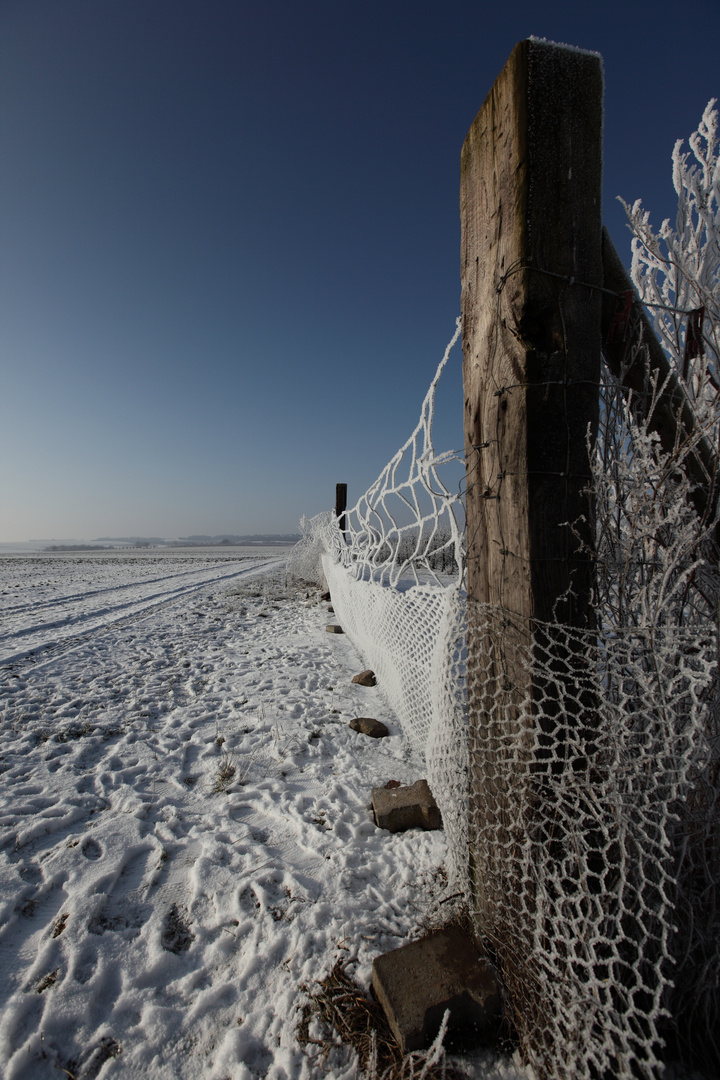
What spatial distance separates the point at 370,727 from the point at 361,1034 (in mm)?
1809

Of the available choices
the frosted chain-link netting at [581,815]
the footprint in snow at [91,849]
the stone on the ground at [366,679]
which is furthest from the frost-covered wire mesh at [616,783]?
the stone on the ground at [366,679]

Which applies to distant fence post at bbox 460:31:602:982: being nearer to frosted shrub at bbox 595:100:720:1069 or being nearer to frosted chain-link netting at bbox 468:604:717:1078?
frosted chain-link netting at bbox 468:604:717:1078

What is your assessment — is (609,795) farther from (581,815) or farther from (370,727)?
(370,727)

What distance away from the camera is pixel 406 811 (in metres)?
2.09

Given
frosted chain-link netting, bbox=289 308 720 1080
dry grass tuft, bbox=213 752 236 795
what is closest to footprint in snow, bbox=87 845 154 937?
dry grass tuft, bbox=213 752 236 795

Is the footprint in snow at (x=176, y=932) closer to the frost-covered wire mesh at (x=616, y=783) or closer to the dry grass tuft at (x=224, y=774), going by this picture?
the dry grass tuft at (x=224, y=774)

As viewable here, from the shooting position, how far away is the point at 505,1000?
123 centimetres

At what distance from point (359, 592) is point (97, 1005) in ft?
10.1

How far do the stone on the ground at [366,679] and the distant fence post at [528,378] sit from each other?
256 centimetres

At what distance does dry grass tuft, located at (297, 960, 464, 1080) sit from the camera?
1105 mm

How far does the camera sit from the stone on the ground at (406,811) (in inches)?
81.4

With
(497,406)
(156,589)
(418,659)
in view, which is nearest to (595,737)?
(497,406)

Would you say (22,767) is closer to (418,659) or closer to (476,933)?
(418,659)

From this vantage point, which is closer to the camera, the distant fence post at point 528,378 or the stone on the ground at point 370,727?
the distant fence post at point 528,378
